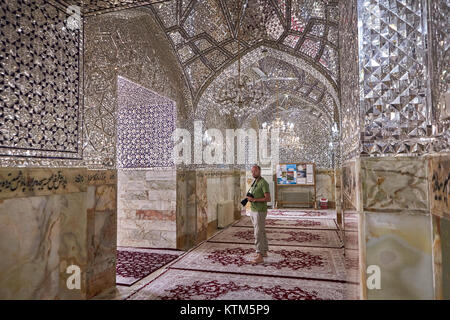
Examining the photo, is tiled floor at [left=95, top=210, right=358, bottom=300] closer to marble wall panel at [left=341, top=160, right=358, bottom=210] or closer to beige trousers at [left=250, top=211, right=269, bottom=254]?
beige trousers at [left=250, top=211, right=269, bottom=254]

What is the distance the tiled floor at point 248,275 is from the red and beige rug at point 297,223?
1626 mm

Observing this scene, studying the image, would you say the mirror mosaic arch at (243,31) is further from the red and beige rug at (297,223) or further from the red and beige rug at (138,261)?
the red and beige rug at (297,223)

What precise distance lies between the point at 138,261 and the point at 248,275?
1634 millimetres

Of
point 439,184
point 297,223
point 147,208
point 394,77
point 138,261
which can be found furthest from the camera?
point 297,223

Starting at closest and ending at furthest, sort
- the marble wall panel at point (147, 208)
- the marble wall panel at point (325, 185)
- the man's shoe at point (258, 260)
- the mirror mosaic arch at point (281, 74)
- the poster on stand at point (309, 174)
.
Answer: the man's shoe at point (258, 260), the marble wall panel at point (147, 208), the mirror mosaic arch at point (281, 74), the marble wall panel at point (325, 185), the poster on stand at point (309, 174)

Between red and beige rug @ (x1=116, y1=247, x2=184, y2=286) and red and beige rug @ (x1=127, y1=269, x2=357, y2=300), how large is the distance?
0.99 feet

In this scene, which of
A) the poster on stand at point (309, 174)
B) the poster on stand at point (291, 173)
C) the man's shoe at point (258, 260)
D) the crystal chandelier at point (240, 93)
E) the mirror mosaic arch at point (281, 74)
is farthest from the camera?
the poster on stand at point (291, 173)

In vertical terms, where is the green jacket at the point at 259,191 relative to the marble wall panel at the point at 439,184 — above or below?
below

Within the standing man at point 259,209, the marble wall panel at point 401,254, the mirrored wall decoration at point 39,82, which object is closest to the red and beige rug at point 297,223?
the standing man at point 259,209

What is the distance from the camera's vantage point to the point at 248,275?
3406 mm

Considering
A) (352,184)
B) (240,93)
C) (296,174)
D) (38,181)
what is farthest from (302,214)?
(38,181)

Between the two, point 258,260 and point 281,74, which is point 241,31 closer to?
point 281,74

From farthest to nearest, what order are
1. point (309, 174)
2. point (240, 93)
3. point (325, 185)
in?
point (309, 174) → point (325, 185) → point (240, 93)

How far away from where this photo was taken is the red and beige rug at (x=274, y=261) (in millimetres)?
3494
